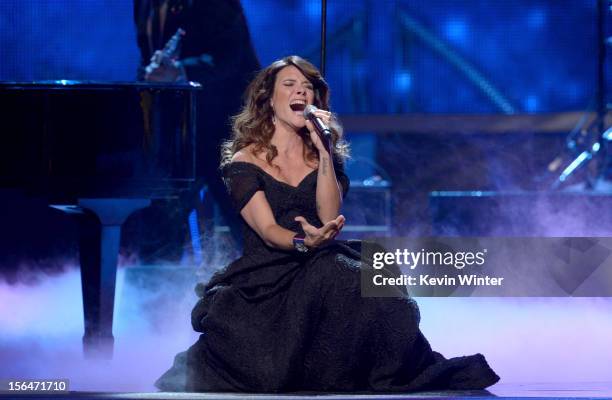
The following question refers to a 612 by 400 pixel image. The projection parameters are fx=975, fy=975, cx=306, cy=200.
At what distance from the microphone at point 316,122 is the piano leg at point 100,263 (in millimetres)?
919

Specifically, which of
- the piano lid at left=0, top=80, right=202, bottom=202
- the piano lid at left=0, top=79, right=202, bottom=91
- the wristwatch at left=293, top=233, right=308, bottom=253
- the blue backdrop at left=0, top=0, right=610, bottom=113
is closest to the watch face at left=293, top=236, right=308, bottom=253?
the wristwatch at left=293, top=233, right=308, bottom=253

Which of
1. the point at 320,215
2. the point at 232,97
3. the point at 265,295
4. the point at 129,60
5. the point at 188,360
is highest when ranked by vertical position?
the point at 129,60

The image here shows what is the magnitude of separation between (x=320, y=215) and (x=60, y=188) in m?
1.14

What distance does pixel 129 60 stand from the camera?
6297mm

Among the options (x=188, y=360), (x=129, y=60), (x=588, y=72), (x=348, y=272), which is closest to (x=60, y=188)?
(x=188, y=360)

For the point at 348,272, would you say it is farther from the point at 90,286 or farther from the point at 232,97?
the point at 232,97

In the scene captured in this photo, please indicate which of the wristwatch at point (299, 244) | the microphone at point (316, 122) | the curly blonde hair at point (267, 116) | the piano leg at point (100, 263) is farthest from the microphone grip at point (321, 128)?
the piano leg at point (100, 263)

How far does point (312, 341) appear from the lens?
3.11 m

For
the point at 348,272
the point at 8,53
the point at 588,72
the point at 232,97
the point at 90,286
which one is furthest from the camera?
the point at 588,72

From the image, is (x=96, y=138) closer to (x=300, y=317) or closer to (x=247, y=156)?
(x=247, y=156)

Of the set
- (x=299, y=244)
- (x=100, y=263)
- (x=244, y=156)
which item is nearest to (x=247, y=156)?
(x=244, y=156)

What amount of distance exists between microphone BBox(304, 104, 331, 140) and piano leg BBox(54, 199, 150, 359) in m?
0.92

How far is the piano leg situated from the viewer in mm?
3775

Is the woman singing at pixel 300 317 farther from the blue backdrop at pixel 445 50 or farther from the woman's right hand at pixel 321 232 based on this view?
the blue backdrop at pixel 445 50
